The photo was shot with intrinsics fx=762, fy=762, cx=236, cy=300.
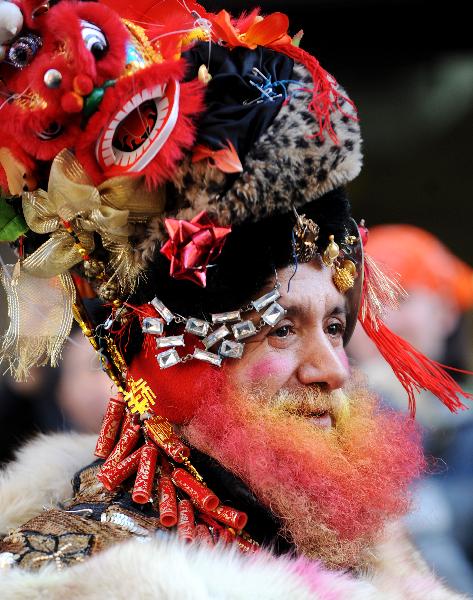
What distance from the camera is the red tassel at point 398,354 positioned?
1887 millimetres

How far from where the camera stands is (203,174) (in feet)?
4.76

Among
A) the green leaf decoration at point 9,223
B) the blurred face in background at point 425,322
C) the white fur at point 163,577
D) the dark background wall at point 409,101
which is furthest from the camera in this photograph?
the dark background wall at point 409,101

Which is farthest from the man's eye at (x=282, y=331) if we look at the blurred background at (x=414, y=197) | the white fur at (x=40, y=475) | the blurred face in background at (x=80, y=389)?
the blurred face in background at (x=80, y=389)

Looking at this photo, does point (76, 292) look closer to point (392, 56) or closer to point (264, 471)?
point (264, 471)

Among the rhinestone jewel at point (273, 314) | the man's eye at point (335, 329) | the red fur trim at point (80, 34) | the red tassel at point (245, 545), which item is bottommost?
the red tassel at point (245, 545)

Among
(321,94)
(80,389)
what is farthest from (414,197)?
(321,94)

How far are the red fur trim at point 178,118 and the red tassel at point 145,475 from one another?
0.55 metres

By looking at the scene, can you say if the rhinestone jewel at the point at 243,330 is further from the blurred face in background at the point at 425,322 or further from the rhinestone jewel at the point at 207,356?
the blurred face in background at the point at 425,322

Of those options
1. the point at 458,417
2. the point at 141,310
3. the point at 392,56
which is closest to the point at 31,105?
the point at 141,310

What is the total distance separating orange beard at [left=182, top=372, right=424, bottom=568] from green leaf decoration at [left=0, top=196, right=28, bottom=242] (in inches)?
20.7

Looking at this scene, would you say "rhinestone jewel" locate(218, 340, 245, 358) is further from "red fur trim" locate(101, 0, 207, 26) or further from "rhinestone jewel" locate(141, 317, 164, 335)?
"red fur trim" locate(101, 0, 207, 26)

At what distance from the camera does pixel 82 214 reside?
4.94 feet

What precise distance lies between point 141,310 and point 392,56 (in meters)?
2.98

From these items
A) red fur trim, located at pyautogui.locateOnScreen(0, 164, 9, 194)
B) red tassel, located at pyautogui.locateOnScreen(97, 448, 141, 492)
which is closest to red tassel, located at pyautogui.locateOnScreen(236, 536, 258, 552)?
red tassel, located at pyautogui.locateOnScreen(97, 448, 141, 492)
